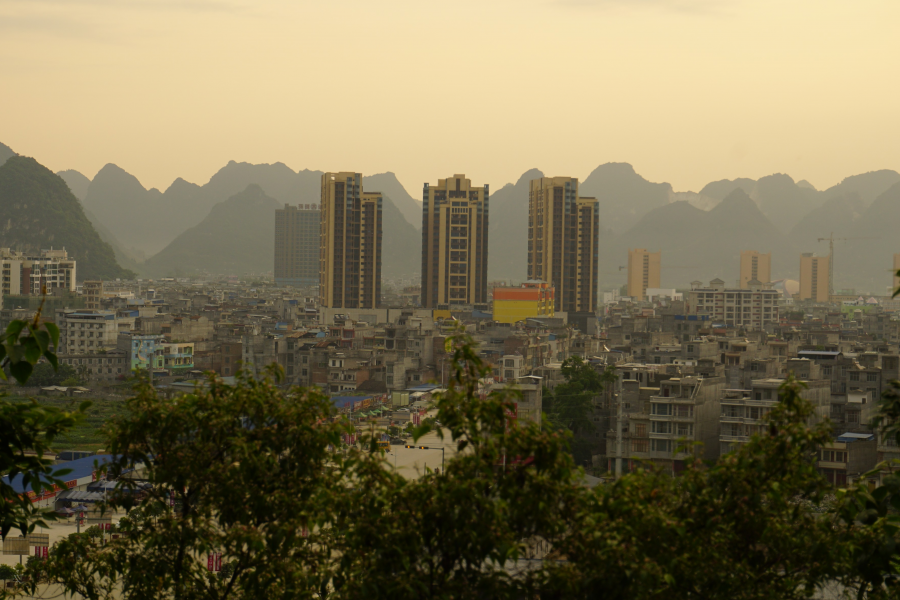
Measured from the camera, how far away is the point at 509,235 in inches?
6019

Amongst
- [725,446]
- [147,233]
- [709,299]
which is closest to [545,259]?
[709,299]

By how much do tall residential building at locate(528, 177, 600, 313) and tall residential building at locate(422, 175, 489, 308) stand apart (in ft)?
10.6

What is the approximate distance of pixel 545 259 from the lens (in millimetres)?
53219

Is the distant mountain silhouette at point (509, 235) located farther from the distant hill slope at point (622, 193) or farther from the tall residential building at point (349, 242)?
the tall residential building at point (349, 242)

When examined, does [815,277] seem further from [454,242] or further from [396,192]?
[396,192]

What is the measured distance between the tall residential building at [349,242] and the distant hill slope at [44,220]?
4233 centimetres

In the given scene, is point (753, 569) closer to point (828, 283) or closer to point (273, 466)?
point (273, 466)

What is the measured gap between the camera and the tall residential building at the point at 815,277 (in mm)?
94062

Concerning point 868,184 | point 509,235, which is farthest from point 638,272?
point 868,184

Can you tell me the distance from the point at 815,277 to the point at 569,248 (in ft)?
165

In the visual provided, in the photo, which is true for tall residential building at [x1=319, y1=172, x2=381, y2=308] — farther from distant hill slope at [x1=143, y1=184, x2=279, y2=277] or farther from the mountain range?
distant hill slope at [x1=143, y1=184, x2=279, y2=277]

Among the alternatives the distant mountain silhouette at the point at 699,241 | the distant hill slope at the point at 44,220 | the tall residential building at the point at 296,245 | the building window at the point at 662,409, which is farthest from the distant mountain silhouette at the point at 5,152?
the building window at the point at 662,409

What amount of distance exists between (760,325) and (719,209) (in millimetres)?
101868

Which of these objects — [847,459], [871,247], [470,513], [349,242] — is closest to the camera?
[470,513]
